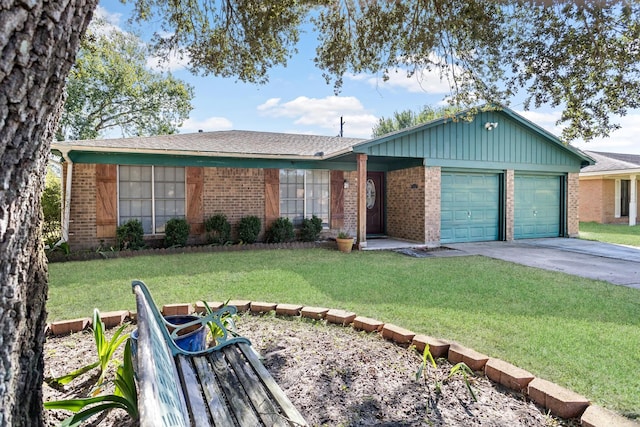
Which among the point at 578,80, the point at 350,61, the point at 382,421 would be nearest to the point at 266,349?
the point at 382,421

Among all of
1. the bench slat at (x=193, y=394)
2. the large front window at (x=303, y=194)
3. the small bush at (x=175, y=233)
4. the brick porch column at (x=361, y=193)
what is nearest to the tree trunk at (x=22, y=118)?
the bench slat at (x=193, y=394)

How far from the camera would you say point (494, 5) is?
5660 mm

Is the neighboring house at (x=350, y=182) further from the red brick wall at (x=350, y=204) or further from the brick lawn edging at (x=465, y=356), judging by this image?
→ the brick lawn edging at (x=465, y=356)

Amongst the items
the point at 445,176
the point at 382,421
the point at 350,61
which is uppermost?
the point at 350,61

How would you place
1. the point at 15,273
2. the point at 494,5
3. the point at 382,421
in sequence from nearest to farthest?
1. the point at 15,273
2. the point at 382,421
3. the point at 494,5

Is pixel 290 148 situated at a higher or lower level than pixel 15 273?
higher

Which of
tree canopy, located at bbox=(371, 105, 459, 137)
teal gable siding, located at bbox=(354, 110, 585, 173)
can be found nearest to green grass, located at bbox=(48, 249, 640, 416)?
teal gable siding, located at bbox=(354, 110, 585, 173)

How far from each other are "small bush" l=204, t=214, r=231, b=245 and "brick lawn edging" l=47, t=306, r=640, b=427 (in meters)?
6.14

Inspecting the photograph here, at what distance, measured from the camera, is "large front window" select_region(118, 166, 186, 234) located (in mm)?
9859

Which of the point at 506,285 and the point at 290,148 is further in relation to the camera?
the point at 290,148

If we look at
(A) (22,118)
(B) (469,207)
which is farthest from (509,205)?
(A) (22,118)

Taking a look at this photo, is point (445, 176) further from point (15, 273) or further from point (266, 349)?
point (15, 273)

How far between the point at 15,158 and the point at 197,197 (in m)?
9.78

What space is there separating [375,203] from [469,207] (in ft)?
10.6
